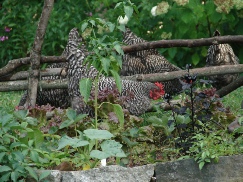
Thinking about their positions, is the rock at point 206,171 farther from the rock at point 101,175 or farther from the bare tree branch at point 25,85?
the bare tree branch at point 25,85

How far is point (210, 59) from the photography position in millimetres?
8617

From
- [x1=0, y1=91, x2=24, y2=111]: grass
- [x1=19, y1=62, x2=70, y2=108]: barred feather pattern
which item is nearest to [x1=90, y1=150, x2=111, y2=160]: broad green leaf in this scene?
[x1=19, y1=62, x2=70, y2=108]: barred feather pattern

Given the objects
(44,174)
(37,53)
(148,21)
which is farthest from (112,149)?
(148,21)

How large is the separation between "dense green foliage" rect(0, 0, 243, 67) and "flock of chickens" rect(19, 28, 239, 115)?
27.3 inches

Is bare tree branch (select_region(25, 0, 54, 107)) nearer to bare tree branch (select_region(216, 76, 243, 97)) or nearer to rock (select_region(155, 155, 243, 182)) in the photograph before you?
bare tree branch (select_region(216, 76, 243, 97))

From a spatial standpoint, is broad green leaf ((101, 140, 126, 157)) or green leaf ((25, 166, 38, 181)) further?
broad green leaf ((101, 140, 126, 157))

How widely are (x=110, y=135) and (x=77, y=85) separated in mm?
2481

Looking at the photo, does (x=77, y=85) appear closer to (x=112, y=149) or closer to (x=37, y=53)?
(x=37, y=53)

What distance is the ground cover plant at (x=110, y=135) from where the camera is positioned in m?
4.06

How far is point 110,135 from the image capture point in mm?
4078

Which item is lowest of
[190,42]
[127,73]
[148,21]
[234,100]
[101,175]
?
[101,175]

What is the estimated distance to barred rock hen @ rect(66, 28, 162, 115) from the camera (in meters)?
6.29

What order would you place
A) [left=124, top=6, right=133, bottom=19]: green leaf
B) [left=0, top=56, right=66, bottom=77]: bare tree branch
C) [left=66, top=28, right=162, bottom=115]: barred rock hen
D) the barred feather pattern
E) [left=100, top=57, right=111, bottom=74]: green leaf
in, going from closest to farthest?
[left=100, top=57, right=111, bottom=74]: green leaf, [left=124, top=6, right=133, bottom=19]: green leaf, [left=66, top=28, right=162, bottom=115]: barred rock hen, [left=0, top=56, right=66, bottom=77]: bare tree branch, the barred feather pattern

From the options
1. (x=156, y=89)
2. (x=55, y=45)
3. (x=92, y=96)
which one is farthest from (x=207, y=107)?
(x=55, y=45)
